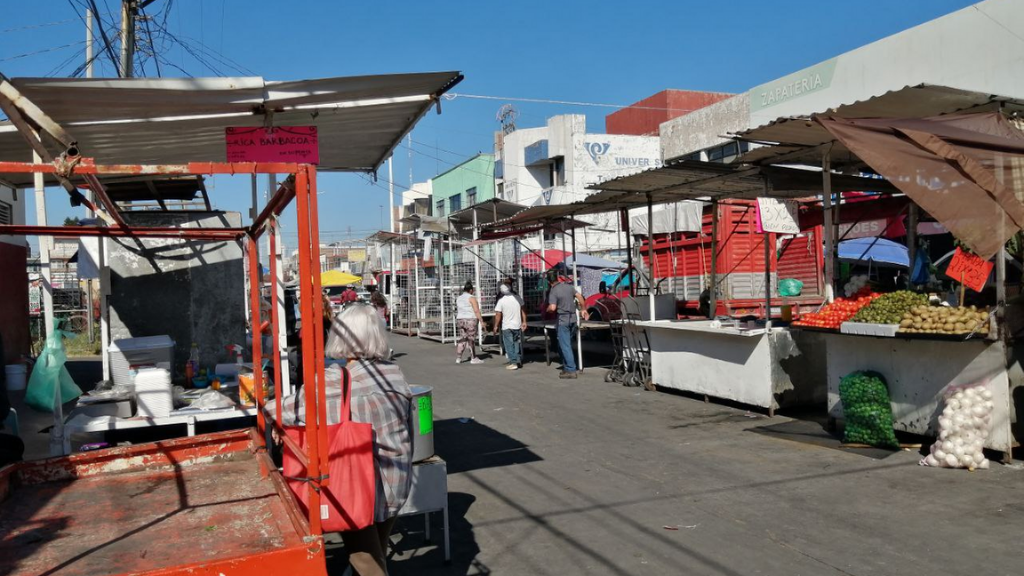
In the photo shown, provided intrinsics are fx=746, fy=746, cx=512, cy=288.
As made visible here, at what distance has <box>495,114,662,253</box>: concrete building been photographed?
1436 inches

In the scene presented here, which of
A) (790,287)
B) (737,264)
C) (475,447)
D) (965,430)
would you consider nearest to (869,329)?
(965,430)

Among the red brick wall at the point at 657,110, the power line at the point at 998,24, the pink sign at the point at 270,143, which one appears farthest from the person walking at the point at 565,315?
the red brick wall at the point at 657,110

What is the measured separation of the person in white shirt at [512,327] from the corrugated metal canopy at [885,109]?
25.5 feet

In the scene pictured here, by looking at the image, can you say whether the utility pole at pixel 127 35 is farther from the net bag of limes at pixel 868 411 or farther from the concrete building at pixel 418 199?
the concrete building at pixel 418 199

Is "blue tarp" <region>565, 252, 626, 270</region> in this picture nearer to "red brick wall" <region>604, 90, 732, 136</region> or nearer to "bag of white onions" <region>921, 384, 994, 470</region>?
"red brick wall" <region>604, 90, 732, 136</region>

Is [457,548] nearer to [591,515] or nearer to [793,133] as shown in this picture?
[591,515]

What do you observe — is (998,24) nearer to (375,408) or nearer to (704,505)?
(704,505)

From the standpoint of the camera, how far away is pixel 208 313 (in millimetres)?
8109

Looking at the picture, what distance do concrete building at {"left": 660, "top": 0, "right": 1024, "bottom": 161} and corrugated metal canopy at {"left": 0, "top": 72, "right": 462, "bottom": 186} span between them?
495 inches

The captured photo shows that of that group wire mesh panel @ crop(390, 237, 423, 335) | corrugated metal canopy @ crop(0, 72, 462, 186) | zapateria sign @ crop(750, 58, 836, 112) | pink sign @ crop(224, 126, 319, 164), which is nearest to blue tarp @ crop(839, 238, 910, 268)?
zapateria sign @ crop(750, 58, 836, 112)

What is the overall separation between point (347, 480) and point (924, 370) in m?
6.24

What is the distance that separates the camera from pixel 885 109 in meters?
8.35

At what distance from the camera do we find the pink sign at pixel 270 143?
19.0ft

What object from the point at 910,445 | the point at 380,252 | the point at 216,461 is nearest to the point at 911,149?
the point at 910,445
